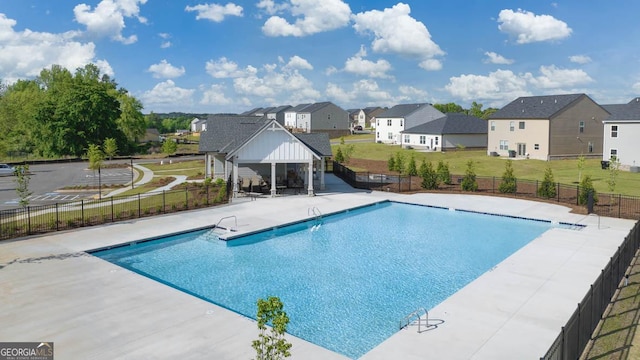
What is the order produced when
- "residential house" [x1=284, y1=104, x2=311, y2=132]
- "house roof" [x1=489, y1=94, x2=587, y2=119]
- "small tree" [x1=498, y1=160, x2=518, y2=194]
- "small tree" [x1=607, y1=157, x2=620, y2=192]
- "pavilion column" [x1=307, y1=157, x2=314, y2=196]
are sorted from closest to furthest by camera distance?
"small tree" [x1=607, y1=157, x2=620, y2=192] < "pavilion column" [x1=307, y1=157, x2=314, y2=196] < "small tree" [x1=498, y1=160, x2=518, y2=194] < "house roof" [x1=489, y1=94, x2=587, y2=119] < "residential house" [x1=284, y1=104, x2=311, y2=132]

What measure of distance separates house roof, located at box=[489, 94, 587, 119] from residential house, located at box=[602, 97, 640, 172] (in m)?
7.36

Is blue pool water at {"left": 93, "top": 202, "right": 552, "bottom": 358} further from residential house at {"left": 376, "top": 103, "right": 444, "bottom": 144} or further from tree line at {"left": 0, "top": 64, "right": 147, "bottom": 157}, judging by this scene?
tree line at {"left": 0, "top": 64, "right": 147, "bottom": 157}

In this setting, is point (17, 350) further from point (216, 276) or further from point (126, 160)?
point (126, 160)

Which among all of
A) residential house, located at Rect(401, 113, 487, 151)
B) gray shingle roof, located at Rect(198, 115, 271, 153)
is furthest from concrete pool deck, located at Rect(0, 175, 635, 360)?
residential house, located at Rect(401, 113, 487, 151)

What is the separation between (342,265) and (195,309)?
25.3 feet

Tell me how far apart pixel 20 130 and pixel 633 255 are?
99265 millimetres

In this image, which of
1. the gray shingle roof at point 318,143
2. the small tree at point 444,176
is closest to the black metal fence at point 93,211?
the gray shingle roof at point 318,143

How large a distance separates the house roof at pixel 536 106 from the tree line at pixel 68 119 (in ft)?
191

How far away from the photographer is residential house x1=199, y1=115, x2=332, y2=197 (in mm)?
32875

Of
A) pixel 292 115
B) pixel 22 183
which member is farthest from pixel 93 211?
pixel 292 115

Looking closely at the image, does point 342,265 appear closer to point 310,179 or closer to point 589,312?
point 589,312

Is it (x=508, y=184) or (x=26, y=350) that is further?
(x=508, y=184)

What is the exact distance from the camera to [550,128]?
5441 centimetres

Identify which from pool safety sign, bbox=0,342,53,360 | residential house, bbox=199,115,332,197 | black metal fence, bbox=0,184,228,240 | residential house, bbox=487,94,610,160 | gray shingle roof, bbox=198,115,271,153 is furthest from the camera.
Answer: residential house, bbox=487,94,610,160
